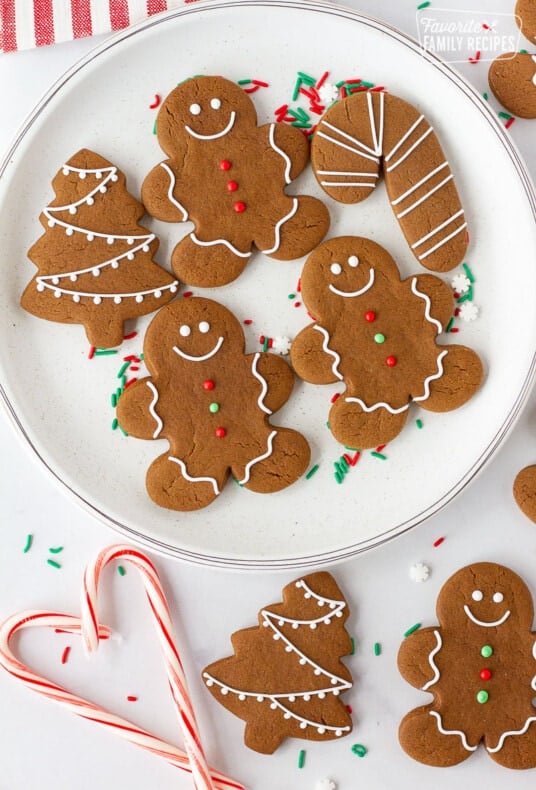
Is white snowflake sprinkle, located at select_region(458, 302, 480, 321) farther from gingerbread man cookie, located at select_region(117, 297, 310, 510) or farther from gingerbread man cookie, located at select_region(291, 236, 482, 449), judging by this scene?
gingerbread man cookie, located at select_region(117, 297, 310, 510)

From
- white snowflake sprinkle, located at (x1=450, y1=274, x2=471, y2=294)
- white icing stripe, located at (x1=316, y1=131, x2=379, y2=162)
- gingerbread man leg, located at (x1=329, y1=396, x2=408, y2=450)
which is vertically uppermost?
white icing stripe, located at (x1=316, y1=131, x2=379, y2=162)

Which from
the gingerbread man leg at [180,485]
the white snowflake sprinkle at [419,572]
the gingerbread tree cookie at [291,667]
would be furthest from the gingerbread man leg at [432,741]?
the gingerbread man leg at [180,485]

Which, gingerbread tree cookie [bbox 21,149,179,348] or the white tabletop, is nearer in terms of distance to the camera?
gingerbread tree cookie [bbox 21,149,179,348]

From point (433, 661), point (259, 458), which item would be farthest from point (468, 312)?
point (433, 661)

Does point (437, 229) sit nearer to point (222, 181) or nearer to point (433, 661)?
point (222, 181)

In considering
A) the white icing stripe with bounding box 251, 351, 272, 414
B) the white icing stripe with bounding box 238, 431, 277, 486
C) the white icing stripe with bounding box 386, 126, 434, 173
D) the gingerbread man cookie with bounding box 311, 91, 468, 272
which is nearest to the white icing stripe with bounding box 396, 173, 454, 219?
the gingerbread man cookie with bounding box 311, 91, 468, 272

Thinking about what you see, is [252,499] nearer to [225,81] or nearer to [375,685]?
[375,685]
